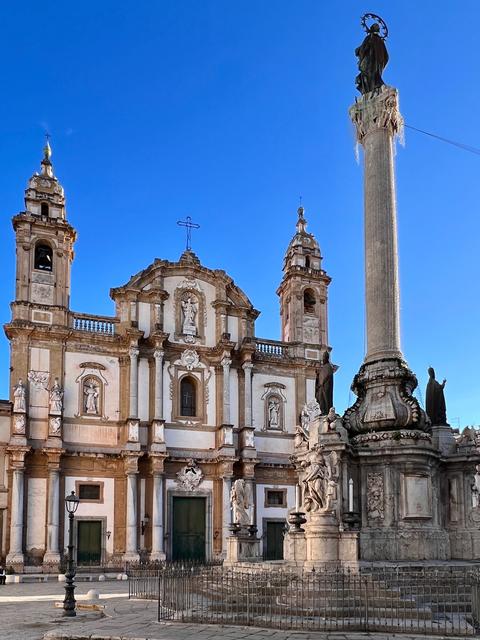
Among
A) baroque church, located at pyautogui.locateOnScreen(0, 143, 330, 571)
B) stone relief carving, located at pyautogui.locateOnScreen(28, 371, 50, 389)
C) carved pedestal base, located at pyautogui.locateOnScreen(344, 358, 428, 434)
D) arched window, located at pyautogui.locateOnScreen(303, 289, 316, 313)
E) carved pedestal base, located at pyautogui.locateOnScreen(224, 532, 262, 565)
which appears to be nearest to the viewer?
carved pedestal base, located at pyautogui.locateOnScreen(344, 358, 428, 434)

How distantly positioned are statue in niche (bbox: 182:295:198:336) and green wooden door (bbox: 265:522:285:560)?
9.73 meters

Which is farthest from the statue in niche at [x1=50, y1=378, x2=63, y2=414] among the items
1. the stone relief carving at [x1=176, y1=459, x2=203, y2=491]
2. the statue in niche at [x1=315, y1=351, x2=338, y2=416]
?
the statue in niche at [x1=315, y1=351, x2=338, y2=416]

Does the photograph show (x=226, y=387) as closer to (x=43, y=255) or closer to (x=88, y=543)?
(x=88, y=543)

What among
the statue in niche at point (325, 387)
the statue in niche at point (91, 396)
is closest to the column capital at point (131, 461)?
the statue in niche at point (91, 396)

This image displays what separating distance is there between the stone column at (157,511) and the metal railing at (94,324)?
6274mm

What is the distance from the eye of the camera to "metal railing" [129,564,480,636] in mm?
11484

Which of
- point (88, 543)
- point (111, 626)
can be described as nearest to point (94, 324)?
point (88, 543)

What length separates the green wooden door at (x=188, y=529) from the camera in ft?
113

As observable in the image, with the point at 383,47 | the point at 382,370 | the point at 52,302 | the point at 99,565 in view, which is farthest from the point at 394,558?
the point at 52,302

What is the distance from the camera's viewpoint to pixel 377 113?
1886 centimetres

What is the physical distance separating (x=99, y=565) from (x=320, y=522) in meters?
19.8

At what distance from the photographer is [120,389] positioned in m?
35.1

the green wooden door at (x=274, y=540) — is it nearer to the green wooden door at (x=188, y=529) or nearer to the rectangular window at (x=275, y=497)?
the rectangular window at (x=275, y=497)

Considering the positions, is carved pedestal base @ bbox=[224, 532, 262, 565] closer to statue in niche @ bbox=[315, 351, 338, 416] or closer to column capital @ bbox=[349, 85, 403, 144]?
statue in niche @ bbox=[315, 351, 338, 416]
